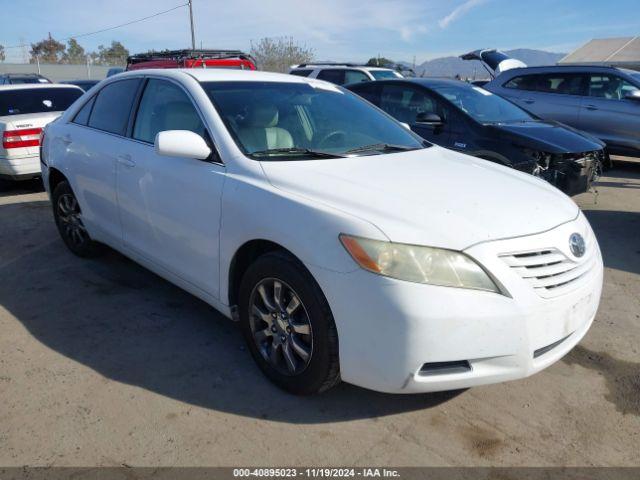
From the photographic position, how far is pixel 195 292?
3.35m

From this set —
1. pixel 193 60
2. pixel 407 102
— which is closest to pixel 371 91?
pixel 407 102

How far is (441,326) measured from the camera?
7.36 ft

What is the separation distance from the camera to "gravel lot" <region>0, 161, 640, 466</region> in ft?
7.99

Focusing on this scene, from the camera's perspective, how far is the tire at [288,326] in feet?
8.15

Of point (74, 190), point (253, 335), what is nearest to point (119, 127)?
point (74, 190)

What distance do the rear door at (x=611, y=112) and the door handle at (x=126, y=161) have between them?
329 inches

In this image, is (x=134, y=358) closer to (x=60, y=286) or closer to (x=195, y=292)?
(x=195, y=292)

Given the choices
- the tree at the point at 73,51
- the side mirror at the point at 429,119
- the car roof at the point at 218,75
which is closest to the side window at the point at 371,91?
the side mirror at the point at 429,119

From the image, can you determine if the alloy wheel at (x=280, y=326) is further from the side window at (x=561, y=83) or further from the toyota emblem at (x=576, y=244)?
the side window at (x=561, y=83)

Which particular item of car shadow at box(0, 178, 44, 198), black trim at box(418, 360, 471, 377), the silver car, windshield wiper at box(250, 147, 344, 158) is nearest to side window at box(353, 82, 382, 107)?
the silver car

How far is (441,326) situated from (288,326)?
0.82m

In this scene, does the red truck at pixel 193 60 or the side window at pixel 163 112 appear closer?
the side window at pixel 163 112

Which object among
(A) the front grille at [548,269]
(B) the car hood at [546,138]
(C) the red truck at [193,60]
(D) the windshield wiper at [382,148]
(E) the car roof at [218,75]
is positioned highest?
(C) the red truck at [193,60]

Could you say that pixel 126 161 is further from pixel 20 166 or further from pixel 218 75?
pixel 20 166
